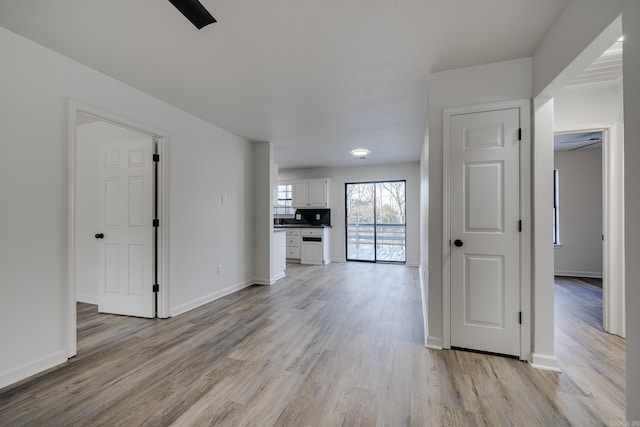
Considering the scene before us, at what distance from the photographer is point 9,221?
1.89 metres

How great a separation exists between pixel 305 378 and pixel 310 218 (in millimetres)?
5511

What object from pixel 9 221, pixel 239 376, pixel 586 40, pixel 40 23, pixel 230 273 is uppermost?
pixel 40 23

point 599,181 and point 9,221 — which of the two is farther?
point 599,181

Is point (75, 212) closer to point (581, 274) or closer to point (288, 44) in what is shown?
point (288, 44)

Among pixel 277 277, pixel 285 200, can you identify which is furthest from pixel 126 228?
pixel 285 200

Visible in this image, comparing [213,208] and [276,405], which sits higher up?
[213,208]

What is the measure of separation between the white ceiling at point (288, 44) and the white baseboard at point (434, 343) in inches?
94.4

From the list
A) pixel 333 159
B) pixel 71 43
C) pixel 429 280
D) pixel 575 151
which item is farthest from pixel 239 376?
pixel 575 151

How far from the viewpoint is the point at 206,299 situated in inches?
144

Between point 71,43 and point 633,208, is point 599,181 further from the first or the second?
point 71,43

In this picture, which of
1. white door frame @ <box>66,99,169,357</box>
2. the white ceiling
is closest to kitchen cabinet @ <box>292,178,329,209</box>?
the white ceiling

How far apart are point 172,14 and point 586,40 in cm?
244

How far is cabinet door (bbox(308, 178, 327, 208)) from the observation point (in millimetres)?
6930

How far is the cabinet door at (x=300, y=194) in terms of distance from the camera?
7.08m
